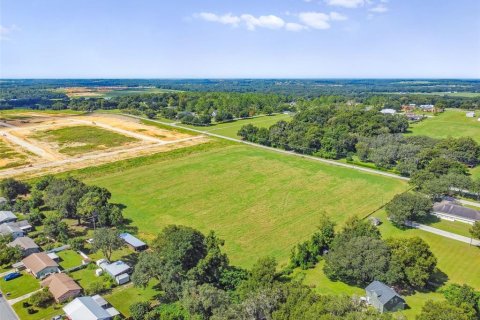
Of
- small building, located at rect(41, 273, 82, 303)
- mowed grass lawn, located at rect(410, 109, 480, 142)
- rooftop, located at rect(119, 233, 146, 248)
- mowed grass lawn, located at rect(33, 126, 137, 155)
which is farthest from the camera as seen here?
mowed grass lawn, located at rect(410, 109, 480, 142)

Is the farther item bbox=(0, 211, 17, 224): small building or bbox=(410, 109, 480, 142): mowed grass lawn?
bbox=(410, 109, 480, 142): mowed grass lawn

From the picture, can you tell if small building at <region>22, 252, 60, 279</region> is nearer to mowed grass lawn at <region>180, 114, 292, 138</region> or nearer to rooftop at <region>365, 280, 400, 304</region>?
rooftop at <region>365, 280, 400, 304</region>

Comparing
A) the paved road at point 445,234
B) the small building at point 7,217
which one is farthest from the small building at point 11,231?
the paved road at point 445,234

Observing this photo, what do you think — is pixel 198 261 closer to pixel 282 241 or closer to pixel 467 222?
pixel 282 241

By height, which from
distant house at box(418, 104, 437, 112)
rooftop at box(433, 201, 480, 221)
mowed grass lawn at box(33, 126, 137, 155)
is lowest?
rooftop at box(433, 201, 480, 221)

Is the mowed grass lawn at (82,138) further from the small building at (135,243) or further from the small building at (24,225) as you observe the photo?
the small building at (135,243)

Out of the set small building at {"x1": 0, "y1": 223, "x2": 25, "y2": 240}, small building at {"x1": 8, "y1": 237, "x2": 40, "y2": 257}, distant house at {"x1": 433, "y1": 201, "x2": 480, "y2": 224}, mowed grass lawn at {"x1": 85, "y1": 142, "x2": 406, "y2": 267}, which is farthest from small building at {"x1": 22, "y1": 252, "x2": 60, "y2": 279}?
distant house at {"x1": 433, "y1": 201, "x2": 480, "y2": 224}

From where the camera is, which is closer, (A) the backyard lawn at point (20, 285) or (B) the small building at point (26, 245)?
(A) the backyard lawn at point (20, 285)
